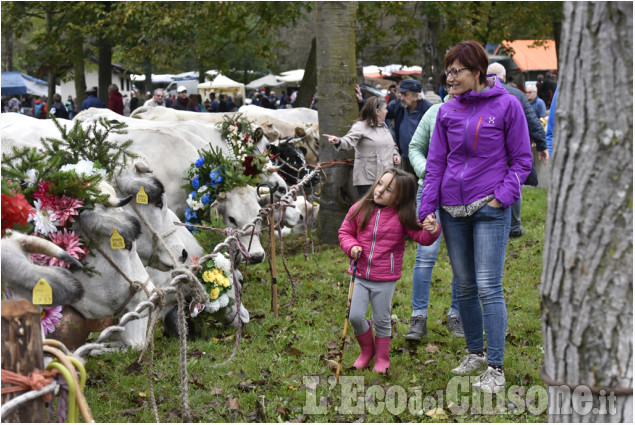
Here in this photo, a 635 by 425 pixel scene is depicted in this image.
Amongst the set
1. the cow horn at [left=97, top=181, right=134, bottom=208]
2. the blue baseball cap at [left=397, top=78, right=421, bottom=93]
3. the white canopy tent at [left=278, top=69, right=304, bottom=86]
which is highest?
the blue baseball cap at [left=397, top=78, right=421, bottom=93]

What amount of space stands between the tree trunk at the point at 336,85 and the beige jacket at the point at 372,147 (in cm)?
122

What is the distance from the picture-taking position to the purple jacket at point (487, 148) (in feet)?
15.0

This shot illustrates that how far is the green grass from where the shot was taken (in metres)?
4.68

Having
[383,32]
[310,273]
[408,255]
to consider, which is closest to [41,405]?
[310,273]

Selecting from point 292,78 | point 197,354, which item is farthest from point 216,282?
point 292,78

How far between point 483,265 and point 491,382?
2.47ft

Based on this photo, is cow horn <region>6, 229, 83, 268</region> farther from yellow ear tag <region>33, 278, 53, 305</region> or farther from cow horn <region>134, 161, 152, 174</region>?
cow horn <region>134, 161, 152, 174</region>

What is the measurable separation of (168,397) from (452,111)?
2.63m

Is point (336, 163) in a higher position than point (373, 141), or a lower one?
lower

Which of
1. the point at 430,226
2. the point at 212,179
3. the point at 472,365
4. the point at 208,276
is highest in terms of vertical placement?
the point at 430,226

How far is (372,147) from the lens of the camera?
354 inches

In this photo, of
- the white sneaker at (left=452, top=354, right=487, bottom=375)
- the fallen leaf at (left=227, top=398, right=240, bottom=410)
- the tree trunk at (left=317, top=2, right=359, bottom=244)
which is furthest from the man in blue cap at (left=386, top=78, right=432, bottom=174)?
the fallen leaf at (left=227, top=398, right=240, bottom=410)

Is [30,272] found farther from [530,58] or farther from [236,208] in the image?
[530,58]

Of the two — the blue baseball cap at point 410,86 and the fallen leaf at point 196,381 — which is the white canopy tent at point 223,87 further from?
the fallen leaf at point 196,381
